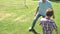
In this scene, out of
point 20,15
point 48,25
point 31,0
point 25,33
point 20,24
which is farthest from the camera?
point 31,0

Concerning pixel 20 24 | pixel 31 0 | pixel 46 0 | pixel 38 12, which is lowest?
pixel 31 0

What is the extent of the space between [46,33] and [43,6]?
8.58 feet

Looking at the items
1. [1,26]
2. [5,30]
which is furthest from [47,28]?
[1,26]

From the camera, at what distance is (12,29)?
1021 cm

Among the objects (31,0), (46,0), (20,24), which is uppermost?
(46,0)

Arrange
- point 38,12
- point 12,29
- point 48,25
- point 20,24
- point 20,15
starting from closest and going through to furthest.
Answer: point 48,25, point 38,12, point 12,29, point 20,24, point 20,15

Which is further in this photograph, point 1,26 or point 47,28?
point 1,26

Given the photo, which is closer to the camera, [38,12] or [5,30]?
[38,12]

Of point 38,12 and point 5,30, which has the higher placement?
point 38,12

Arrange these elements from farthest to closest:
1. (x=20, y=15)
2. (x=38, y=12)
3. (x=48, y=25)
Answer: (x=20, y=15) < (x=38, y=12) < (x=48, y=25)

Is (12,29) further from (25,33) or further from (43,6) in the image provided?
(43,6)

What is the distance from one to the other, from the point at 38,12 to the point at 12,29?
1895 millimetres

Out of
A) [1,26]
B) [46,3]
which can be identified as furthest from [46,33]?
[1,26]

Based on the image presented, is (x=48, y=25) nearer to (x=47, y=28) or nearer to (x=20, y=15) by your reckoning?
(x=47, y=28)
